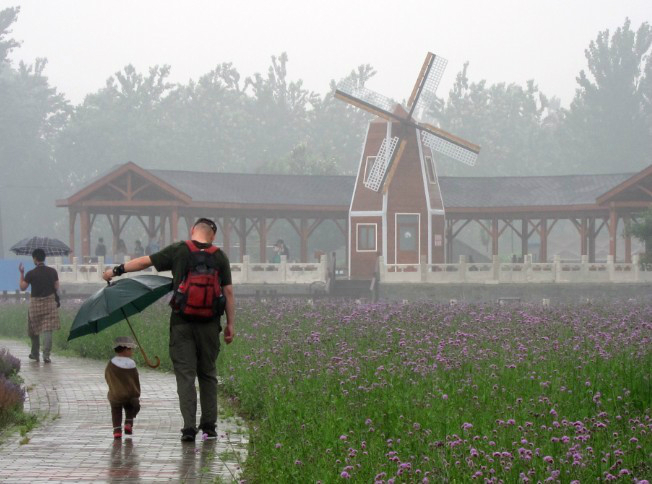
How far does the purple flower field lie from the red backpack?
119cm

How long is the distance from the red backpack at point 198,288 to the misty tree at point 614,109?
86.7 meters

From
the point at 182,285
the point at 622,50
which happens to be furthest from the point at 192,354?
the point at 622,50

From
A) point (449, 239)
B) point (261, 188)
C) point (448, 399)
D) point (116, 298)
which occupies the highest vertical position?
point (261, 188)

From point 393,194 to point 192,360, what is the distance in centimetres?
3845

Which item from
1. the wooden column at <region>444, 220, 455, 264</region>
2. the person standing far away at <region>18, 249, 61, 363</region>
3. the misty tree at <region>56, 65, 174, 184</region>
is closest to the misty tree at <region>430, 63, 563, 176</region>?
the misty tree at <region>56, 65, 174, 184</region>

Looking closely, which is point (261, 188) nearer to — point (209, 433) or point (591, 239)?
point (591, 239)

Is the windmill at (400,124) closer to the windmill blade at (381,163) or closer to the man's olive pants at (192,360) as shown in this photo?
the windmill blade at (381,163)

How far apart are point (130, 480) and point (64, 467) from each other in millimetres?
845

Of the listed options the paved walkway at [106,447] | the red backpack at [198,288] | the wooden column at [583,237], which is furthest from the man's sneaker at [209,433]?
the wooden column at [583,237]

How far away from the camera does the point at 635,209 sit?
46812 mm

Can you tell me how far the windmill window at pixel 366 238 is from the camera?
49031mm

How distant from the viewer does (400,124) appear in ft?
159

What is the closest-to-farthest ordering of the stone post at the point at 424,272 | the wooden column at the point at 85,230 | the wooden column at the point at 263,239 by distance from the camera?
the stone post at the point at 424,272
the wooden column at the point at 85,230
the wooden column at the point at 263,239

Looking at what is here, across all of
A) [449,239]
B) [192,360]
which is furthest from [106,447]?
[449,239]
